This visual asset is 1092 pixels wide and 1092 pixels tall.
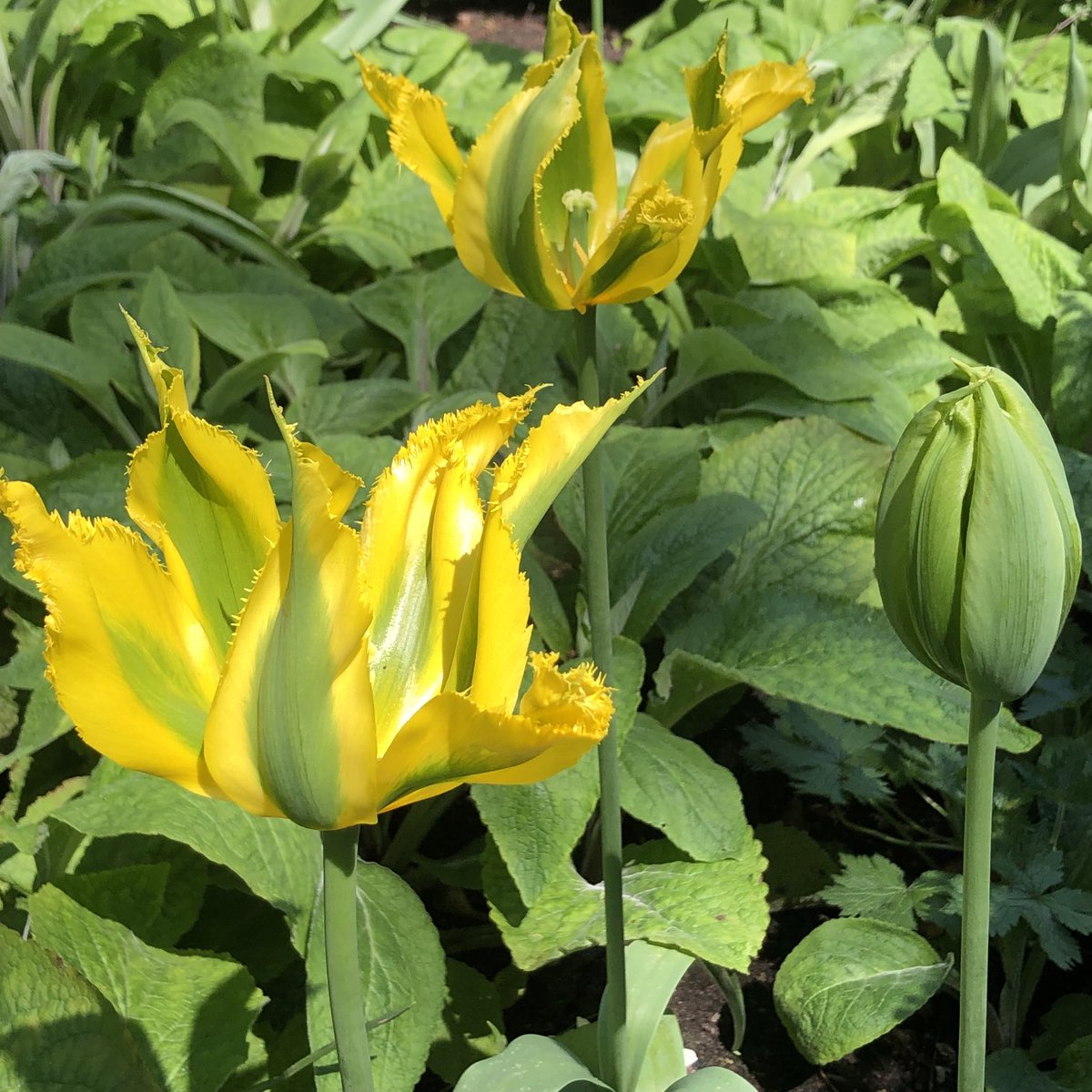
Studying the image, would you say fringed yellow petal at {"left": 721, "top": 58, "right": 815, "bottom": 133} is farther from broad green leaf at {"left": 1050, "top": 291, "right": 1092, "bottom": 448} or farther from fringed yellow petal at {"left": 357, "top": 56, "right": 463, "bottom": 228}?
broad green leaf at {"left": 1050, "top": 291, "right": 1092, "bottom": 448}

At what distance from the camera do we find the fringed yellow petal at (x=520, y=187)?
760mm

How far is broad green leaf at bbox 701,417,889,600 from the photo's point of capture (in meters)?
1.46

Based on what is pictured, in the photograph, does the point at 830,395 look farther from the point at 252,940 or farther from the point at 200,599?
the point at 200,599

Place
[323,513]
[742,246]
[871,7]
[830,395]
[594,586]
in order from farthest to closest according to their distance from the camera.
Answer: [871,7]
[742,246]
[830,395]
[594,586]
[323,513]

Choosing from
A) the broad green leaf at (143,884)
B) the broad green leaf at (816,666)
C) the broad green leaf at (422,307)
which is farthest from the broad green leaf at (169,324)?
the broad green leaf at (816,666)

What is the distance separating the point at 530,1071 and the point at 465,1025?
0.30 m

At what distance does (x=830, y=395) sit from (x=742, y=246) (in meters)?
0.49

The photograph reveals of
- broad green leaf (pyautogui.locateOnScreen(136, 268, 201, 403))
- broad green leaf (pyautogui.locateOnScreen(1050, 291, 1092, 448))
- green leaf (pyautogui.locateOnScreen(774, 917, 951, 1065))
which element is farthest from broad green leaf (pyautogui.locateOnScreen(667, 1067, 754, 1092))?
broad green leaf (pyautogui.locateOnScreen(1050, 291, 1092, 448))

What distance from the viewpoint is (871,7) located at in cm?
330

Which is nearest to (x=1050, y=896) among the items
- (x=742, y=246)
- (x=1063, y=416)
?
(x=1063, y=416)

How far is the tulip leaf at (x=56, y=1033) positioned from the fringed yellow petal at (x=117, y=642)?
0.42 metres

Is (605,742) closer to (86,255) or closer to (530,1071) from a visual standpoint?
(530,1071)

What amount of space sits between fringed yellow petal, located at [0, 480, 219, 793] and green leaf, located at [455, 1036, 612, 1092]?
0.45 m

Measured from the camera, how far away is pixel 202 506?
535 millimetres
